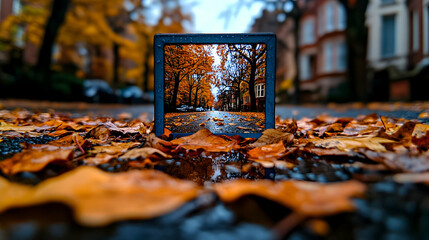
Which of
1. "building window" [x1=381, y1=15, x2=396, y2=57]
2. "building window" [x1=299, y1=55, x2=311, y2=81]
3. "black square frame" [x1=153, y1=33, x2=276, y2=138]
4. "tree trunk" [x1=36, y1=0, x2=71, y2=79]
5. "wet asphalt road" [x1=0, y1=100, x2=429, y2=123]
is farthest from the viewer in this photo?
"building window" [x1=299, y1=55, x2=311, y2=81]

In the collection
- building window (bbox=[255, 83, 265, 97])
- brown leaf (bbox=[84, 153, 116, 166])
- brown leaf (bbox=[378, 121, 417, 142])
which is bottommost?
brown leaf (bbox=[84, 153, 116, 166])

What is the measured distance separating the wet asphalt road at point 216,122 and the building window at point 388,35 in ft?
65.3

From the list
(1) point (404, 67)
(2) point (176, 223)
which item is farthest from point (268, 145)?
(1) point (404, 67)

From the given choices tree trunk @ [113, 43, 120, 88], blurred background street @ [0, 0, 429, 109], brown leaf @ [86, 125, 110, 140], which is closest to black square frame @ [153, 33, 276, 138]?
brown leaf @ [86, 125, 110, 140]

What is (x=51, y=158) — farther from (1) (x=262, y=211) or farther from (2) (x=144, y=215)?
(1) (x=262, y=211)

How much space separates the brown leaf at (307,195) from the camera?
561 millimetres

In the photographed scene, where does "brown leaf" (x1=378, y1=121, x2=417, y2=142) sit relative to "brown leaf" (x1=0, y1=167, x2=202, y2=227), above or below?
above

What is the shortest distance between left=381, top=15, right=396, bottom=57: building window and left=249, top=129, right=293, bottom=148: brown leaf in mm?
19956

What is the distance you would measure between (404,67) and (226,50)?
18641 millimetres

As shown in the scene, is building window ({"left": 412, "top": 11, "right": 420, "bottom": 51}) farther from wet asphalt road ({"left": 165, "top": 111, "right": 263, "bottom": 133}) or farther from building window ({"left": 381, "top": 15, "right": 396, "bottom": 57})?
wet asphalt road ({"left": 165, "top": 111, "right": 263, "bottom": 133})

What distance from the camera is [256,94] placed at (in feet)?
5.48

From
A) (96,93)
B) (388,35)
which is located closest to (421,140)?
(96,93)

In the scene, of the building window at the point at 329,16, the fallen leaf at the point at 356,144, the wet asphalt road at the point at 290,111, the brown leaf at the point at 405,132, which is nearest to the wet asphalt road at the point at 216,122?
the fallen leaf at the point at 356,144

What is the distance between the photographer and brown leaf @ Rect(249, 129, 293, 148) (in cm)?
143
